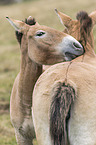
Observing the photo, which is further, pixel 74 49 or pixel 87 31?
pixel 87 31

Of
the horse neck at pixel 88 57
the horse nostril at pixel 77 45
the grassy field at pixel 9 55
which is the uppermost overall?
the horse nostril at pixel 77 45

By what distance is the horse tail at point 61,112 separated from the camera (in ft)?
7.84

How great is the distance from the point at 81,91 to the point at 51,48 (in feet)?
3.92

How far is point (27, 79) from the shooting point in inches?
146

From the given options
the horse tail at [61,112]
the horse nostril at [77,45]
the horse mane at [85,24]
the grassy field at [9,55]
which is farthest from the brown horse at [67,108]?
the grassy field at [9,55]

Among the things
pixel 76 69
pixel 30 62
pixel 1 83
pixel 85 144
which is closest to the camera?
pixel 85 144

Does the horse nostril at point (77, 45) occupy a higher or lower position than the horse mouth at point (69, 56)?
higher

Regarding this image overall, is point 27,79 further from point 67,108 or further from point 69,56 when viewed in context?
point 67,108

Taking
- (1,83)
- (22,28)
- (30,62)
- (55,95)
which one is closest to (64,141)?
(55,95)

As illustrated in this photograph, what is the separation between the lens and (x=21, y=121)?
3.69m

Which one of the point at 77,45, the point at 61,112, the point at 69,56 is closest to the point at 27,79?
the point at 69,56

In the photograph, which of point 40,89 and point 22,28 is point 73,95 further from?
point 22,28

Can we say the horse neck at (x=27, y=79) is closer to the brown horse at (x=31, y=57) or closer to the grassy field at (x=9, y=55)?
the brown horse at (x=31, y=57)

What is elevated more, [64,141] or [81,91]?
[81,91]
